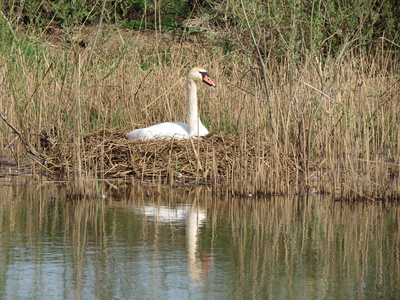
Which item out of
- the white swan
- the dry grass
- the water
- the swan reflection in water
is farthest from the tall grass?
the swan reflection in water

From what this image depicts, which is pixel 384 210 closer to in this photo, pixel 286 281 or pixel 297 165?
pixel 297 165

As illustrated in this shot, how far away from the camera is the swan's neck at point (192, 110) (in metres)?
11.3

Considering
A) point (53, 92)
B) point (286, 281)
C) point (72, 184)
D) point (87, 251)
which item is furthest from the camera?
point (53, 92)

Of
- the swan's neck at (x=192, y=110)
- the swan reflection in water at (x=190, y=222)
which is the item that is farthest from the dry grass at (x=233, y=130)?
the swan reflection in water at (x=190, y=222)

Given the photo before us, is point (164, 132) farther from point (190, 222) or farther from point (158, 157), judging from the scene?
point (190, 222)

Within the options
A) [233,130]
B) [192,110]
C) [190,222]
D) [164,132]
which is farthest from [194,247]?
[233,130]

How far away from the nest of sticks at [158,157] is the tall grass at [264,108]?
7.8 inches

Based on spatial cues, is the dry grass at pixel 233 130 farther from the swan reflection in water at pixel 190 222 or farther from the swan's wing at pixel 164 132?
the swan reflection in water at pixel 190 222

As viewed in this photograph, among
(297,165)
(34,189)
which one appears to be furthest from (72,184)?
(297,165)

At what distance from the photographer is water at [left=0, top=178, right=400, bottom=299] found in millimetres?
4910

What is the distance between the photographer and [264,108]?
10.2 metres

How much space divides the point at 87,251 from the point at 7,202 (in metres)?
2.63

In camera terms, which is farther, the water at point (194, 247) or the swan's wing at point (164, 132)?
the swan's wing at point (164, 132)

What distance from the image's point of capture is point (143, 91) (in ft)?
44.5
